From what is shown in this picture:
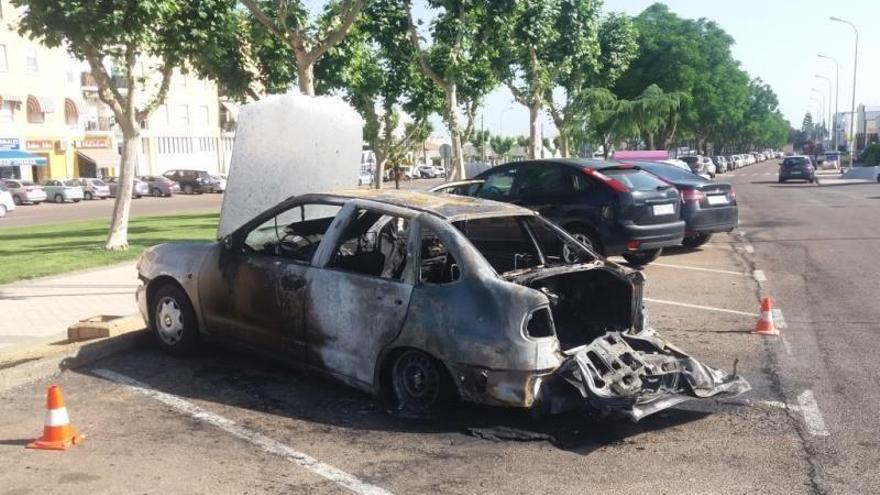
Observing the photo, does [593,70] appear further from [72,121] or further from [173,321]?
[72,121]

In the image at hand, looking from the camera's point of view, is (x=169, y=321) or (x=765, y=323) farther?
(x=765, y=323)

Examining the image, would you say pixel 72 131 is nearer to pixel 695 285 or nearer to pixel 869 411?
pixel 695 285

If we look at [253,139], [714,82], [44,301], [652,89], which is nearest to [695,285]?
[253,139]

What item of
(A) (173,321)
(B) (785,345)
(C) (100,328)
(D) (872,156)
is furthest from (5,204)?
(D) (872,156)

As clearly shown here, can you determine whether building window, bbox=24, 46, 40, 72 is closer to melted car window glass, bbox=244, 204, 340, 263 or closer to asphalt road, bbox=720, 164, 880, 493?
asphalt road, bbox=720, 164, 880, 493

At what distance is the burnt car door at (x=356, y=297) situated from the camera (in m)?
5.38

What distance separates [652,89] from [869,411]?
3658cm

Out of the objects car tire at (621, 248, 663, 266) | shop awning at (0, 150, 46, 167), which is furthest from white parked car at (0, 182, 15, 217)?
car tire at (621, 248, 663, 266)

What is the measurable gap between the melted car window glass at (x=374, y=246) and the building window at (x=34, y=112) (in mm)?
55679

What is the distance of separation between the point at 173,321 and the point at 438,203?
8.35 feet

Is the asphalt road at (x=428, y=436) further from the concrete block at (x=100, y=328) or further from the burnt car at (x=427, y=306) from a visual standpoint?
the concrete block at (x=100, y=328)

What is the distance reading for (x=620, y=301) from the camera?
589 centimetres

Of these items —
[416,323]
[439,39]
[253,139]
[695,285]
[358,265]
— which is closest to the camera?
[416,323]

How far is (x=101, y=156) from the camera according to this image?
6088 cm
